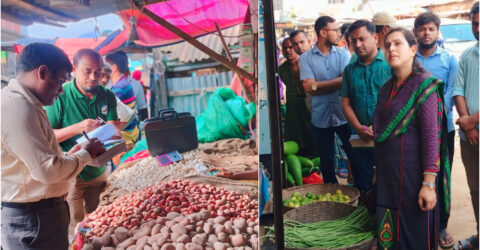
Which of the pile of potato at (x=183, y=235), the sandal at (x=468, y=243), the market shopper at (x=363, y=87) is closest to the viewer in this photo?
the pile of potato at (x=183, y=235)

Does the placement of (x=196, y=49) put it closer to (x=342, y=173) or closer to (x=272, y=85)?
(x=272, y=85)

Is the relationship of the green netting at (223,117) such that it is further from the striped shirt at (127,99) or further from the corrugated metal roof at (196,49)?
the striped shirt at (127,99)

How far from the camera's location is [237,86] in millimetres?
2977

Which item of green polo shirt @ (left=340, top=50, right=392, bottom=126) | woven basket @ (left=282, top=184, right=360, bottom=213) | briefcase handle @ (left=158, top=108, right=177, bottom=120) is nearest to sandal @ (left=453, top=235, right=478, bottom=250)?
woven basket @ (left=282, top=184, right=360, bottom=213)

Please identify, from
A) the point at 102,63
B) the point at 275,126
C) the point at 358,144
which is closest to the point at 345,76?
the point at 358,144

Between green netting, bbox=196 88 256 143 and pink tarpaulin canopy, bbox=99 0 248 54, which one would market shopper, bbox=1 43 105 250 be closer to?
pink tarpaulin canopy, bbox=99 0 248 54

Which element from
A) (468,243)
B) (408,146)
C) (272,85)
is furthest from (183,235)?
(468,243)

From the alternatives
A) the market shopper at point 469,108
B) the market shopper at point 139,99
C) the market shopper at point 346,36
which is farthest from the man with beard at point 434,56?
the market shopper at point 139,99

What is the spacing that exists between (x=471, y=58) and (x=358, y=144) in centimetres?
95

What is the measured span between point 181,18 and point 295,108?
3.77ft

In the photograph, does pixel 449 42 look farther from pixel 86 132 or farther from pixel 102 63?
pixel 86 132

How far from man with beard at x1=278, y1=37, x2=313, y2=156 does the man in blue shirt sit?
0.17 feet

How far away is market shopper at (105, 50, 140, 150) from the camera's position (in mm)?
2480

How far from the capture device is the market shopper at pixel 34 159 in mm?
2039
